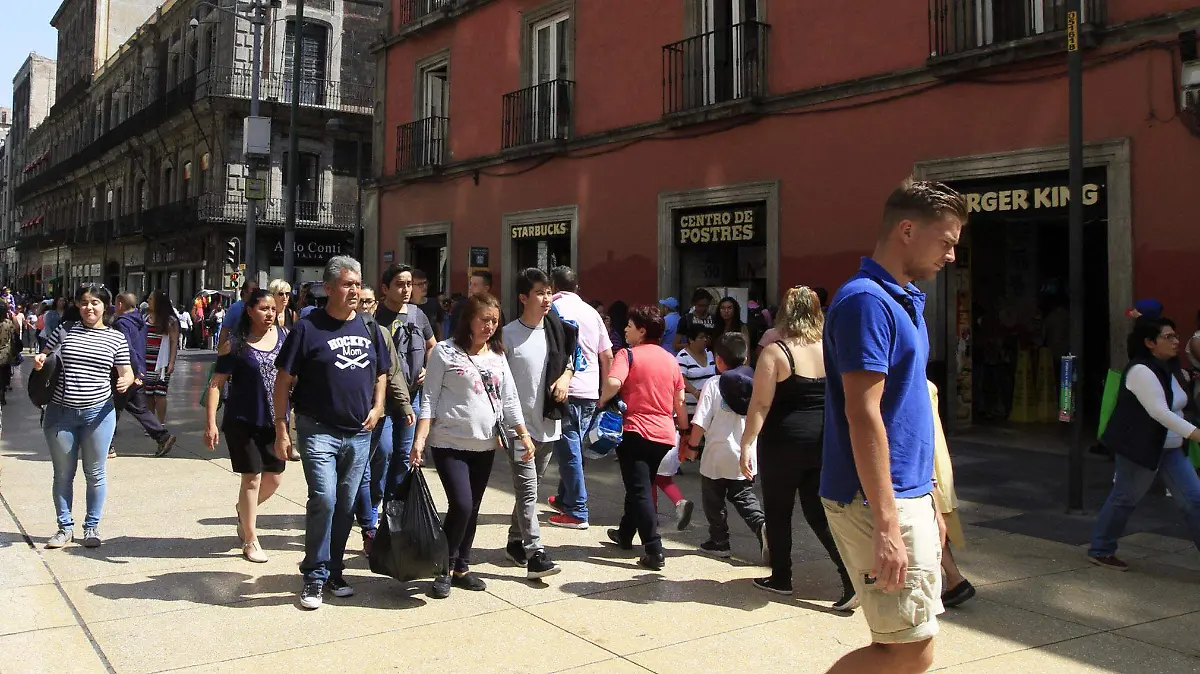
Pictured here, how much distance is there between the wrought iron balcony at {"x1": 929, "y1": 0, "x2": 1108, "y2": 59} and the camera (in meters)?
10.7

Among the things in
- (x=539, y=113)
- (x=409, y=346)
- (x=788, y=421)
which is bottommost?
(x=788, y=421)

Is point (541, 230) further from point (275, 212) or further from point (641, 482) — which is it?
point (275, 212)

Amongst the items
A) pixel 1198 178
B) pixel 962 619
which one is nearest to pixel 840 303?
pixel 962 619

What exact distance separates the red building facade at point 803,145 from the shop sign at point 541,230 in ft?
0.14

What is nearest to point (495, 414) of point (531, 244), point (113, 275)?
point (531, 244)

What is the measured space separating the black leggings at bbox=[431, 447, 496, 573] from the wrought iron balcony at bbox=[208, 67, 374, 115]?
97.5 ft

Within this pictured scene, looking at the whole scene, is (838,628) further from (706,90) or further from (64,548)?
(706,90)

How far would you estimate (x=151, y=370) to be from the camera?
1123cm

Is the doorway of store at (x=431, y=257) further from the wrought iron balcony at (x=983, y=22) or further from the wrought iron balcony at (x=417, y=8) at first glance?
the wrought iron balcony at (x=983, y=22)

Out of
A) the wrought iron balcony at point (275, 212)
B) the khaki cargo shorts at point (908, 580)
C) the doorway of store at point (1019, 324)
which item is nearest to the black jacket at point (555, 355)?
the khaki cargo shorts at point (908, 580)

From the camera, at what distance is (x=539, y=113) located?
17234mm

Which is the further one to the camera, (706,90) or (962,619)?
(706,90)

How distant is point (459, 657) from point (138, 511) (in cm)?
408

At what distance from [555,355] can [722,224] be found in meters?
8.05
